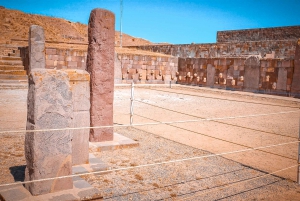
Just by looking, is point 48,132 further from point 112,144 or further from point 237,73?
point 237,73

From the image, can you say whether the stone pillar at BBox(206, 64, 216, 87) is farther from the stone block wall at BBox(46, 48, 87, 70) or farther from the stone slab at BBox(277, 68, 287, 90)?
the stone block wall at BBox(46, 48, 87, 70)

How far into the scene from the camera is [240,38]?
28.8 metres

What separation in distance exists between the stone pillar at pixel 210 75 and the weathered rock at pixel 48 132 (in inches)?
645

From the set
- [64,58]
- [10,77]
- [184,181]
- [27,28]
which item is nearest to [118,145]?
[184,181]

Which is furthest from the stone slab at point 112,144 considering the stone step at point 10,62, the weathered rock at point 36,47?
the stone step at point 10,62

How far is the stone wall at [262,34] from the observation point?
81.4ft

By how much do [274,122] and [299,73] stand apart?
706 centimetres

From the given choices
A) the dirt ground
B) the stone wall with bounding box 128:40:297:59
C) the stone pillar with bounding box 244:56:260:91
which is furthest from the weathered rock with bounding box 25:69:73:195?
the stone wall with bounding box 128:40:297:59

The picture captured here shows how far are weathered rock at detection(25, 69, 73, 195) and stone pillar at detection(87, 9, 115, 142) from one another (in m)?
2.46

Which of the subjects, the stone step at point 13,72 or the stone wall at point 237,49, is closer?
the stone step at point 13,72

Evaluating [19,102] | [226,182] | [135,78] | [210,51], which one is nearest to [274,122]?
[226,182]

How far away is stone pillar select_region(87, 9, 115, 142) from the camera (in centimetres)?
552

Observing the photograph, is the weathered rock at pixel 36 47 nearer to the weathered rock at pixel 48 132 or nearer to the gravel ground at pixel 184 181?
the gravel ground at pixel 184 181

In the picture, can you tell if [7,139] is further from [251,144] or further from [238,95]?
[238,95]
